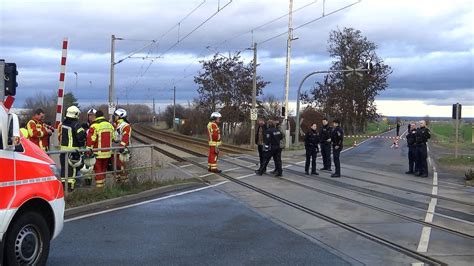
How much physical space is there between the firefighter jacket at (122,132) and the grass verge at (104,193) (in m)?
1.06

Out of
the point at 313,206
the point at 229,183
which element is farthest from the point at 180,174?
the point at 313,206

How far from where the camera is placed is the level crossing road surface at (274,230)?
6.94 metres

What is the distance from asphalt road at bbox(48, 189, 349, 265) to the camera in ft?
22.2

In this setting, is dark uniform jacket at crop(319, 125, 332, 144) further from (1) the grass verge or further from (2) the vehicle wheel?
(2) the vehicle wheel

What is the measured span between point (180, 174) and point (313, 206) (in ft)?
20.6

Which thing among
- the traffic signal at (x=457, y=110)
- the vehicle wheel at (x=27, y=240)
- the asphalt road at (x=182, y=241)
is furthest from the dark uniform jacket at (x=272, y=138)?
the vehicle wheel at (x=27, y=240)

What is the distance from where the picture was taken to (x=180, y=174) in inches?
653

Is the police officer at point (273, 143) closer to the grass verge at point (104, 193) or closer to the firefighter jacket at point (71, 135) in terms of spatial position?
the grass verge at point (104, 193)

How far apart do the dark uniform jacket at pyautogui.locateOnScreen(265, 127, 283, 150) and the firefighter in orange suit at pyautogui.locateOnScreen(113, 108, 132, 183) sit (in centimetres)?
521

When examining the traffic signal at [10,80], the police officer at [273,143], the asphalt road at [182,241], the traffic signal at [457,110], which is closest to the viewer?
the asphalt road at [182,241]

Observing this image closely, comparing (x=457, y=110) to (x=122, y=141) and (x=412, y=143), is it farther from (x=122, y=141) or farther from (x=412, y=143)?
(x=122, y=141)

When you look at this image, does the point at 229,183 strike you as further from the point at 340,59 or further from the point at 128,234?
the point at 340,59

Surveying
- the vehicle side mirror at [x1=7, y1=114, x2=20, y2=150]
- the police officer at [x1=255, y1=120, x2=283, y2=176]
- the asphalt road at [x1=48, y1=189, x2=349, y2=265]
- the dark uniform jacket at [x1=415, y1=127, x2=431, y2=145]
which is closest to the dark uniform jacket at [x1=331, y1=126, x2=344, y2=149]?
the police officer at [x1=255, y1=120, x2=283, y2=176]

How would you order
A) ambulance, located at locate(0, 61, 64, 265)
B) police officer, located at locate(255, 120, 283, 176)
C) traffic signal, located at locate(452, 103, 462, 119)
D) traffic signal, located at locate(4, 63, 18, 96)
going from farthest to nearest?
traffic signal, located at locate(452, 103, 462, 119) < police officer, located at locate(255, 120, 283, 176) < traffic signal, located at locate(4, 63, 18, 96) < ambulance, located at locate(0, 61, 64, 265)
